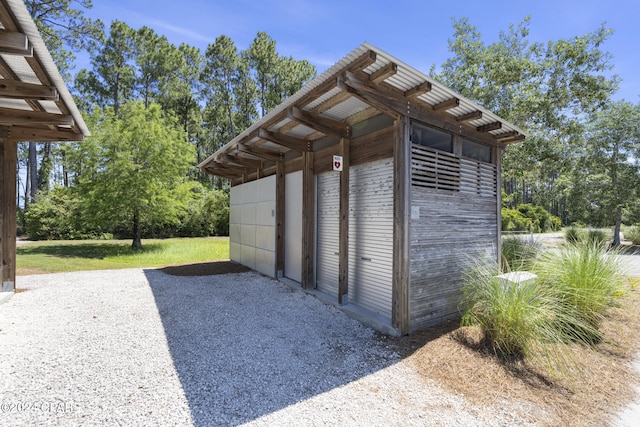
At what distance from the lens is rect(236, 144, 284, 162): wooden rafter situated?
21.0 feet

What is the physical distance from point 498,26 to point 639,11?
15.3 ft

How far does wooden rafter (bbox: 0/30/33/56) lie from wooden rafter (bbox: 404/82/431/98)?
3697 millimetres

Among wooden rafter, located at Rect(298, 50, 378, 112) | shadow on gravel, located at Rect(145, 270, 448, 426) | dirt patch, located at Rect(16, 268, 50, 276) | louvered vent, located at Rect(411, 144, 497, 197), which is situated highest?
wooden rafter, located at Rect(298, 50, 378, 112)

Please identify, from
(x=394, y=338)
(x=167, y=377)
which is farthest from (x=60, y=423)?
(x=394, y=338)

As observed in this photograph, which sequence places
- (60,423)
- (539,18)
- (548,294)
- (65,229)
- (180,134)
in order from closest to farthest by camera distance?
(60,423), (548,294), (539,18), (180,134), (65,229)

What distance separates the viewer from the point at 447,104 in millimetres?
3852

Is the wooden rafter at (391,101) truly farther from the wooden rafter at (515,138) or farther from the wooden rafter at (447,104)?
the wooden rafter at (515,138)

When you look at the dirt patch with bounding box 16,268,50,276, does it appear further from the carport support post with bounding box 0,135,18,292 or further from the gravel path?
the gravel path

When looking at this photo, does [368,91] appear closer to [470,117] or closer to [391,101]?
[391,101]

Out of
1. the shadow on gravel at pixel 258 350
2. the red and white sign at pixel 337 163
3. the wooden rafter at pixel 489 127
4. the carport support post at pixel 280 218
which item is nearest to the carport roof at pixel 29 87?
the shadow on gravel at pixel 258 350

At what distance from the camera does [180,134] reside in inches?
566

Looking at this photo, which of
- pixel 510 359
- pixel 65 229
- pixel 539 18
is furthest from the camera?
pixel 65 229

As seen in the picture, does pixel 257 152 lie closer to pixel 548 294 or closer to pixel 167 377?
pixel 167 377

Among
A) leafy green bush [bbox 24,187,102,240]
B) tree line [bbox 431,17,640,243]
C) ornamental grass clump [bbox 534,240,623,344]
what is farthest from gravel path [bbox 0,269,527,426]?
leafy green bush [bbox 24,187,102,240]
